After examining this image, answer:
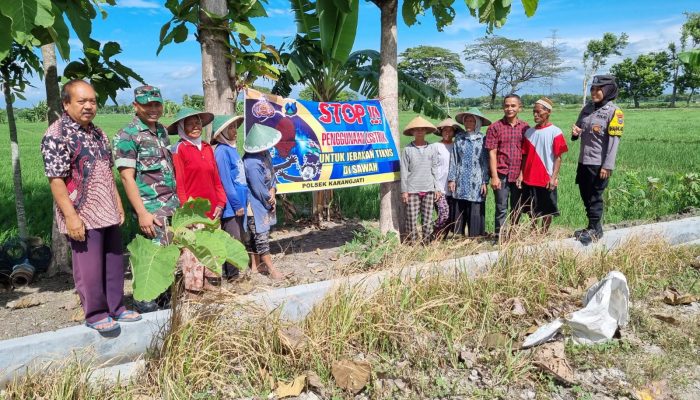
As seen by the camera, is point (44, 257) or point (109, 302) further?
point (44, 257)

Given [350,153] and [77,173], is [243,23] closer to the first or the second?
[350,153]

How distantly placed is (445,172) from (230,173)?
93.8 inches

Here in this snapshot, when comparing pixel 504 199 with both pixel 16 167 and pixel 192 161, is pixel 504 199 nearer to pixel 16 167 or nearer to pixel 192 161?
pixel 192 161

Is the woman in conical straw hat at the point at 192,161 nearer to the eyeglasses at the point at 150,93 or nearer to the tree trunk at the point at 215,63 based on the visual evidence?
the eyeglasses at the point at 150,93

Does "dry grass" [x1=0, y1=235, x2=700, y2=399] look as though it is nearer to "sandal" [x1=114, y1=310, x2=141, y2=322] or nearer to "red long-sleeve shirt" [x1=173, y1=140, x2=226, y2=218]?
"sandal" [x1=114, y1=310, x2=141, y2=322]

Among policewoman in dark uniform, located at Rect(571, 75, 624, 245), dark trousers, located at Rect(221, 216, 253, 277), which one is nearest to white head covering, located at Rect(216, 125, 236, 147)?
dark trousers, located at Rect(221, 216, 253, 277)

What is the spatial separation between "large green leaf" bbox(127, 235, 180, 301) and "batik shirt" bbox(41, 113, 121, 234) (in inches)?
27.0

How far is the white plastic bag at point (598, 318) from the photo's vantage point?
3.04 meters

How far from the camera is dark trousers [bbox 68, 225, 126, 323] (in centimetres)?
287

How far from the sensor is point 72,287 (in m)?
4.11

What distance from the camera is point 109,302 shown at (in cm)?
301

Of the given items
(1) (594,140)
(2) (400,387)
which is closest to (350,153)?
(1) (594,140)

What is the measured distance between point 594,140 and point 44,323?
4.98 metres

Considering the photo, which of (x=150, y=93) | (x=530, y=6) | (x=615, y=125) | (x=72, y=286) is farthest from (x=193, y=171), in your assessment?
(x=615, y=125)
